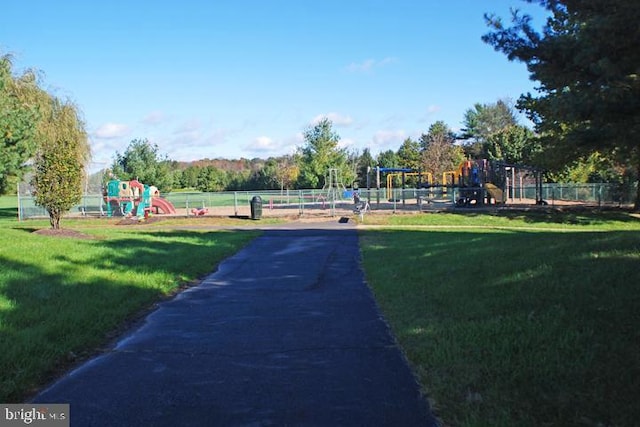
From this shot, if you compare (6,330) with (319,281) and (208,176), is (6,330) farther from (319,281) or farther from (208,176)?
(208,176)

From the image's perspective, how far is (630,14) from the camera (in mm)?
5777

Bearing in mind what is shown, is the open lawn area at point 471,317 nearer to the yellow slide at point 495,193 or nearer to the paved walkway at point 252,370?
the paved walkway at point 252,370

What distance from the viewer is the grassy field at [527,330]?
4.13 m

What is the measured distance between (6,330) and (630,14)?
7144 mm

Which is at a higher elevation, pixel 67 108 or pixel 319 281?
pixel 67 108

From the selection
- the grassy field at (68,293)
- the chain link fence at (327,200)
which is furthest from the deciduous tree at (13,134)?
the grassy field at (68,293)

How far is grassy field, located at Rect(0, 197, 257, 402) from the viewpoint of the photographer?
216 inches

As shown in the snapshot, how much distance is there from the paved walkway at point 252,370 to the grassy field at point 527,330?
13.1 inches

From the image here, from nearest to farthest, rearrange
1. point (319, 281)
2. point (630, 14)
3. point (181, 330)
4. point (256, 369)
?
point (256, 369), point (630, 14), point (181, 330), point (319, 281)

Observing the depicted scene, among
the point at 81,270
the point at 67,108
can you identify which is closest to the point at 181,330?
the point at 81,270

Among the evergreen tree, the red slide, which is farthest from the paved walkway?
the red slide

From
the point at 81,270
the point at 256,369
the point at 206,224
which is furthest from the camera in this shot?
the point at 206,224

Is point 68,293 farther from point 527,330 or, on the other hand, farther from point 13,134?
point 13,134

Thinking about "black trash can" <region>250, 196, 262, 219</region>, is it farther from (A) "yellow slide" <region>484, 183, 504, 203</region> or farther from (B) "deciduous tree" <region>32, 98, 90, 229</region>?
(A) "yellow slide" <region>484, 183, 504, 203</region>
